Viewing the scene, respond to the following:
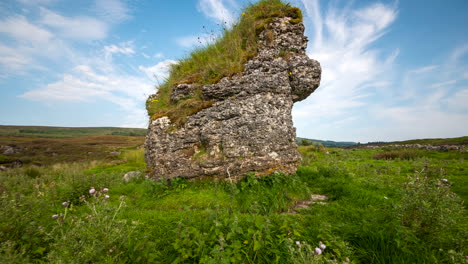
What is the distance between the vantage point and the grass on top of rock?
8.15m

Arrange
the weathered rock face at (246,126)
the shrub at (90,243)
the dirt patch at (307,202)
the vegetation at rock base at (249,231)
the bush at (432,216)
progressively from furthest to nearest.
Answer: the weathered rock face at (246,126) → the dirt patch at (307,202) → the bush at (432,216) → the vegetation at rock base at (249,231) → the shrub at (90,243)

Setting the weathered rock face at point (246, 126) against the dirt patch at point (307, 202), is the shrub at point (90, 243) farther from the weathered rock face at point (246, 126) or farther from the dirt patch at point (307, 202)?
the dirt patch at point (307, 202)

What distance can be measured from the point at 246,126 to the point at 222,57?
3948 mm

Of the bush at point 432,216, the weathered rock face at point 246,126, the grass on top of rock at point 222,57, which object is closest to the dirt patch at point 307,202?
the weathered rock face at point 246,126

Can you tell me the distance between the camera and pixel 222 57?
893cm

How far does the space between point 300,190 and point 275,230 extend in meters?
3.01

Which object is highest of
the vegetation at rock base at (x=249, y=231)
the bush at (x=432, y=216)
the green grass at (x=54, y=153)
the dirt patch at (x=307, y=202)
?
the bush at (x=432, y=216)

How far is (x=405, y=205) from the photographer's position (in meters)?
3.59

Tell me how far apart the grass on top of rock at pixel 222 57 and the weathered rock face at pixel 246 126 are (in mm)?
389

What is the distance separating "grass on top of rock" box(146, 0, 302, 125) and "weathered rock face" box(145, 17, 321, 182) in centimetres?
39

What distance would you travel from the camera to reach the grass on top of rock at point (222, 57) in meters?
8.15

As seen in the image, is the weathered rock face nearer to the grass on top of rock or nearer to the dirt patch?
the grass on top of rock

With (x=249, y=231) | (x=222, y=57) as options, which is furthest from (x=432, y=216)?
(x=222, y=57)

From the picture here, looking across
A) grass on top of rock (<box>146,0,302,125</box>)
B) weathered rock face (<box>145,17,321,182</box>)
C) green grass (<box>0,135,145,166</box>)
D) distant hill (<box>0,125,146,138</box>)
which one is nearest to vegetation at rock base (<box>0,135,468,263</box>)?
weathered rock face (<box>145,17,321,182</box>)
